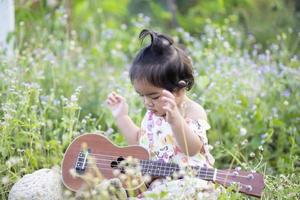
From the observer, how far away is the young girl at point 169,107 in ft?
11.4

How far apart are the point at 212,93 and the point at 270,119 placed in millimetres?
443

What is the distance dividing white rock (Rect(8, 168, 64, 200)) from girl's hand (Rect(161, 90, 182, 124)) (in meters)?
0.67

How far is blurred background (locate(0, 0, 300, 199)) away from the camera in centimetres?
413

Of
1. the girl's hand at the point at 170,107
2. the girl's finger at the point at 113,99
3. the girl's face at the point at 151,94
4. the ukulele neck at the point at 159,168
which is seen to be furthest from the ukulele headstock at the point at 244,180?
the girl's finger at the point at 113,99

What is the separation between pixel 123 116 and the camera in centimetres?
397

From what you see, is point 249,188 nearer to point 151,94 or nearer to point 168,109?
point 168,109

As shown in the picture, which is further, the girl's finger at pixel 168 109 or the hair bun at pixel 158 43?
the hair bun at pixel 158 43

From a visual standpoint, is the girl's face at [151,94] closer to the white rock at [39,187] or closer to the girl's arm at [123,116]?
the girl's arm at [123,116]

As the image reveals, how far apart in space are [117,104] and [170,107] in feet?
2.08

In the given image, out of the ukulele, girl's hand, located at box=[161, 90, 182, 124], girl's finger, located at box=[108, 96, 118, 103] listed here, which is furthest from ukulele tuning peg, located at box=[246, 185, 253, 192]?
girl's finger, located at box=[108, 96, 118, 103]

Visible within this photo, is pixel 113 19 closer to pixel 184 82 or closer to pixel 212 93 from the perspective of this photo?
pixel 212 93

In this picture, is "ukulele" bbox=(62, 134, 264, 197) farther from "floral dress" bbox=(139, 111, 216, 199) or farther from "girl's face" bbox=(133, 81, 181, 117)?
"girl's face" bbox=(133, 81, 181, 117)

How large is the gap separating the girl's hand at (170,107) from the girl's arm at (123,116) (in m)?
0.57

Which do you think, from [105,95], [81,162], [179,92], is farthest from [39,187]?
[105,95]
